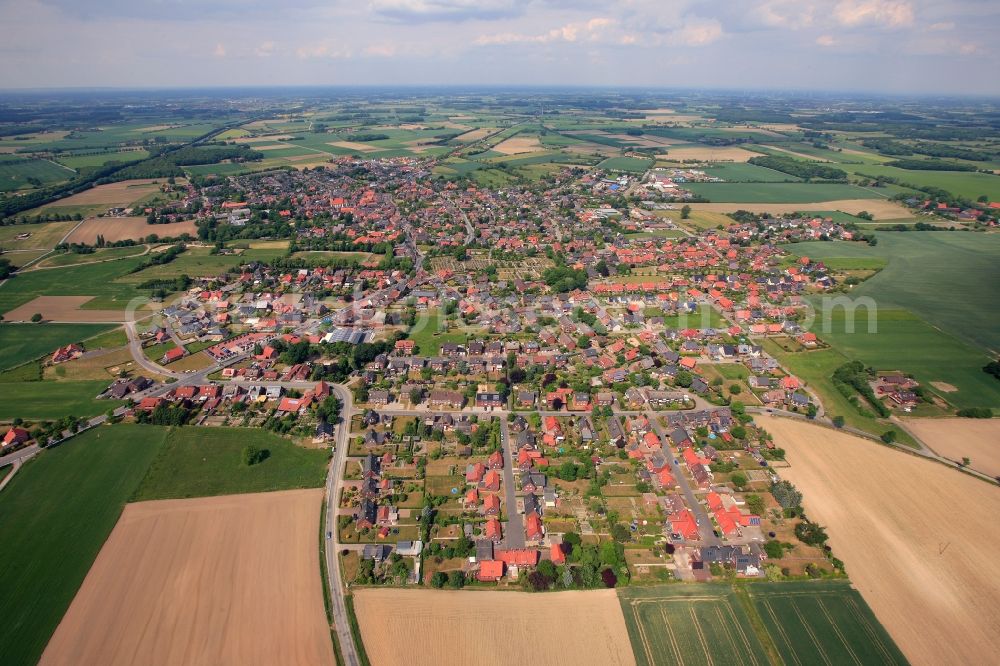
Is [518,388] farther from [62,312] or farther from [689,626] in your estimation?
[62,312]

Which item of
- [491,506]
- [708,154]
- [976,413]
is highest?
[708,154]

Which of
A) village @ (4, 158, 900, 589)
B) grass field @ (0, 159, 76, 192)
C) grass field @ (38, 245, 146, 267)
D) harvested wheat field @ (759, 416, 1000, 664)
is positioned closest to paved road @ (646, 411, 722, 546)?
village @ (4, 158, 900, 589)

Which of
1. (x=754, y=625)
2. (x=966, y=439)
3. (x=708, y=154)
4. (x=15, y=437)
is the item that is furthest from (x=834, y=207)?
(x=15, y=437)

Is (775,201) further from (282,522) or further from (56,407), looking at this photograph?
(56,407)

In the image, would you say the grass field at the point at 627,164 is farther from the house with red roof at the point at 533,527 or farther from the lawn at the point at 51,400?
the lawn at the point at 51,400

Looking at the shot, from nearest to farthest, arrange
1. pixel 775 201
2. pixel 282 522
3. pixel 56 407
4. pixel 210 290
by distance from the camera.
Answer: pixel 282 522 < pixel 56 407 < pixel 210 290 < pixel 775 201

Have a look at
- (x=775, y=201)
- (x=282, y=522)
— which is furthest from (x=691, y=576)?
(x=775, y=201)

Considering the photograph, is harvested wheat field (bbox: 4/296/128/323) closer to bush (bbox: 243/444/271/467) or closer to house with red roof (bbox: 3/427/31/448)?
house with red roof (bbox: 3/427/31/448)
